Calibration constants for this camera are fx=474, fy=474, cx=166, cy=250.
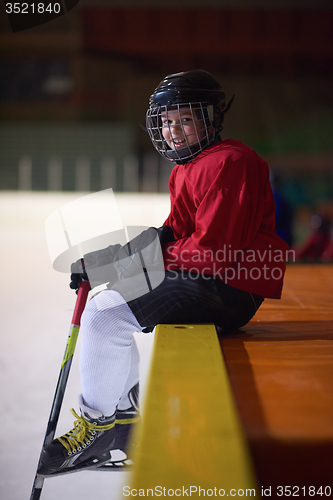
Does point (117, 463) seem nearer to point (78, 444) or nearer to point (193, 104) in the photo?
point (78, 444)

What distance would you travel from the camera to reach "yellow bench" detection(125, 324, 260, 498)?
0.49 metres

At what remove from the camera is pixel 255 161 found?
3.22 feet

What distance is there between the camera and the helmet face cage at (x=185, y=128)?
1.06 meters

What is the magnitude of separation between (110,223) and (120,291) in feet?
0.56

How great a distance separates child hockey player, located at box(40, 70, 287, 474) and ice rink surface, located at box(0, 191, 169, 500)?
0.85ft

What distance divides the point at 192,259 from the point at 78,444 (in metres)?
0.50

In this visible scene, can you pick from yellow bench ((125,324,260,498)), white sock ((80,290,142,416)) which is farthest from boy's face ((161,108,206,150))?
yellow bench ((125,324,260,498))

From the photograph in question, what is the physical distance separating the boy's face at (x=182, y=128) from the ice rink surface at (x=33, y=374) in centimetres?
54

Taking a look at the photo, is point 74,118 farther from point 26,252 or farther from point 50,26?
point 26,252

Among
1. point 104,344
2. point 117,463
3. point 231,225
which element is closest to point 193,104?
point 231,225

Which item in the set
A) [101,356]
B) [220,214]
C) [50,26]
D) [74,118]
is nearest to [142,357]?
[101,356]

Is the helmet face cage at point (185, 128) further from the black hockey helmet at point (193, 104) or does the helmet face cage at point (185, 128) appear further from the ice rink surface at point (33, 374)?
the ice rink surface at point (33, 374)

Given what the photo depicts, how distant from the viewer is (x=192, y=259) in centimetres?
96

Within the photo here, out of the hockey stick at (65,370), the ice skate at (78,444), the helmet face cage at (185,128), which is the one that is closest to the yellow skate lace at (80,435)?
the ice skate at (78,444)
